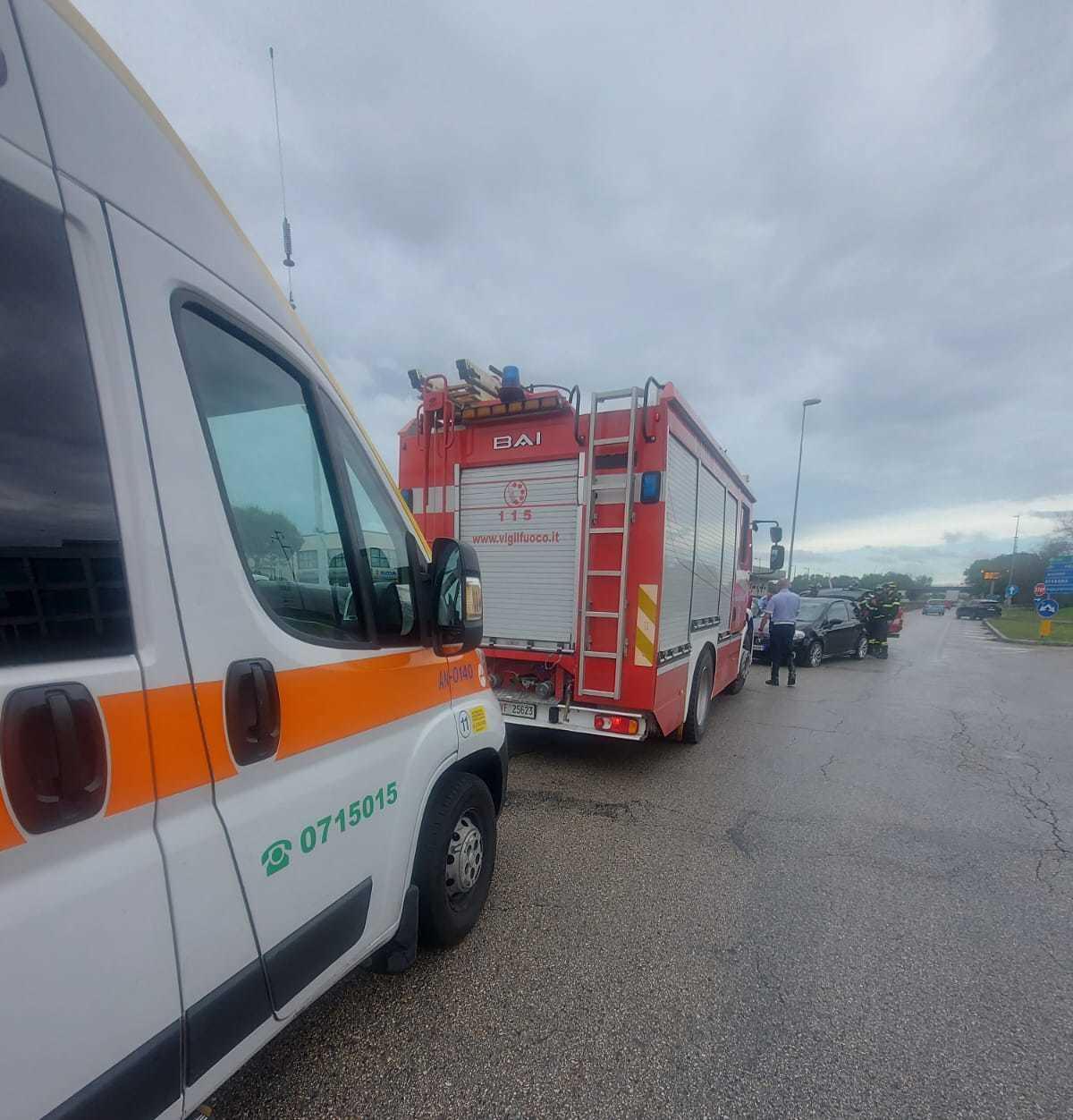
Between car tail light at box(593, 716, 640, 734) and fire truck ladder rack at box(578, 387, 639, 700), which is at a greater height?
fire truck ladder rack at box(578, 387, 639, 700)

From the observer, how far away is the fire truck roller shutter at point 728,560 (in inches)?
256

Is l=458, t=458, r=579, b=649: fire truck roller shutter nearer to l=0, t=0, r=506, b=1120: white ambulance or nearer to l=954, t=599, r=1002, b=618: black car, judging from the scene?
l=0, t=0, r=506, b=1120: white ambulance

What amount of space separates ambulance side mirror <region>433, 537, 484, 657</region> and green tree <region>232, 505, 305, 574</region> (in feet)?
1.67

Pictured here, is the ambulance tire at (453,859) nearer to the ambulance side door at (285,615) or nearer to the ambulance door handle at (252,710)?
the ambulance side door at (285,615)

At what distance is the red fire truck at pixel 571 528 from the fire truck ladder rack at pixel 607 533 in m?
0.01

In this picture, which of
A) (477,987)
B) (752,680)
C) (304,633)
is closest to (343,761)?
(304,633)

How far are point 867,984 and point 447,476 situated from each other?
4181 mm

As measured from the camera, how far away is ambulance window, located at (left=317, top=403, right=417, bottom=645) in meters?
1.87

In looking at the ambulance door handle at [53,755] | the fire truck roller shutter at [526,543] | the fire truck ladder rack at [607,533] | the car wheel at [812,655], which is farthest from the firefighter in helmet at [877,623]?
the ambulance door handle at [53,755]

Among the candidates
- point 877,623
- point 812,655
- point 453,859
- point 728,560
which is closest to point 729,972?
point 453,859

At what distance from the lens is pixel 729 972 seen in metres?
2.49

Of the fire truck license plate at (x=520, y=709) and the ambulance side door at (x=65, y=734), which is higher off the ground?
the ambulance side door at (x=65, y=734)

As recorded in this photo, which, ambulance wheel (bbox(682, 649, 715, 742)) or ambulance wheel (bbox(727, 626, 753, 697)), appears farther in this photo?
ambulance wheel (bbox(727, 626, 753, 697))

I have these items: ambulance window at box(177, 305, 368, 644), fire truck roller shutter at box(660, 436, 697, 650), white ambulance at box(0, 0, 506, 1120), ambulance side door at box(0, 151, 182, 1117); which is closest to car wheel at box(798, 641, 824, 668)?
fire truck roller shutter at box(660, 436, 697, 650)
